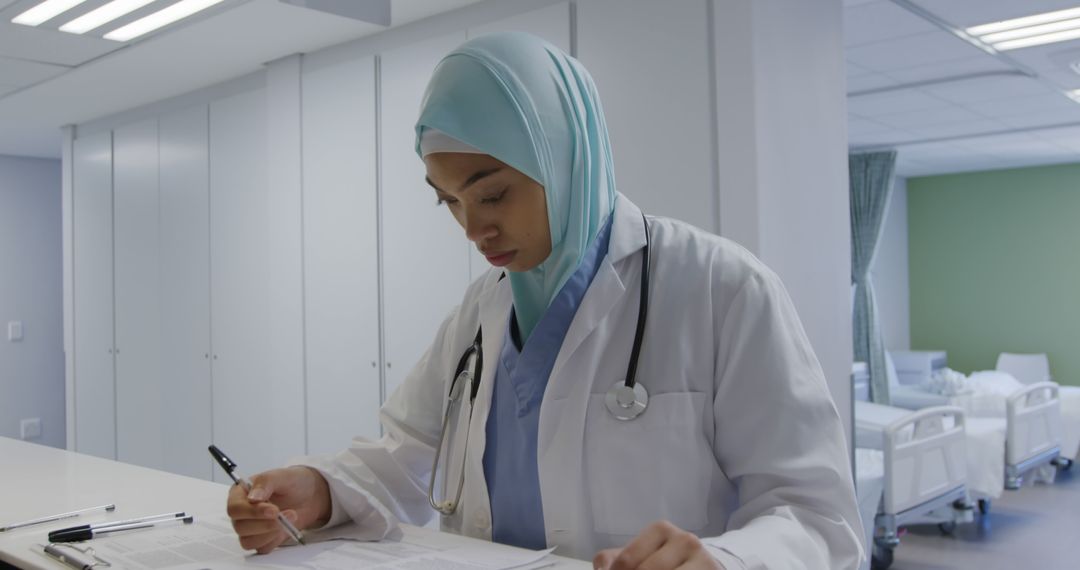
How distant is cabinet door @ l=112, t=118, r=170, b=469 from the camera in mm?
5031

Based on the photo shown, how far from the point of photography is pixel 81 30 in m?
3.51

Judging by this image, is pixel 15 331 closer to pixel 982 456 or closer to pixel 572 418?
pixel 982 456

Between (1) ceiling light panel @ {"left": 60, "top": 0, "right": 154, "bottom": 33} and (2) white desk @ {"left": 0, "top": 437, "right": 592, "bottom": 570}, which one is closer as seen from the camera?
(2) white desk @ {"left": 0, "top": 437, "right": 592, "bottom": 570}

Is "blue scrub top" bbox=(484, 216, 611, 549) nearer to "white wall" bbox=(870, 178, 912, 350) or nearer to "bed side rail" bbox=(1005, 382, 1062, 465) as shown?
"bed side rail" bbox=(1005, 382, 1062, 465)

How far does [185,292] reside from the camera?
4.82m

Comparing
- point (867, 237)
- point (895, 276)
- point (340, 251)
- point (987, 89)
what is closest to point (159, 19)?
point (340, 251)

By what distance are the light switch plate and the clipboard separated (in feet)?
19.8

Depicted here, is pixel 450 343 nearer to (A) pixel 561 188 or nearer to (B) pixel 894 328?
(A) pixel 561 188

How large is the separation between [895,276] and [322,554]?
8882 millimetres

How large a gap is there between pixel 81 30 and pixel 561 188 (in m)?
3.02

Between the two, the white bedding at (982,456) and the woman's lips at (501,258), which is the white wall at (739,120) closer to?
the woman's lips at (501,258)

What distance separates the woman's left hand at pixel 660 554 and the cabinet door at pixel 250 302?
3384 mm

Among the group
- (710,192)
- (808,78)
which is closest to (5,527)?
(710,192)

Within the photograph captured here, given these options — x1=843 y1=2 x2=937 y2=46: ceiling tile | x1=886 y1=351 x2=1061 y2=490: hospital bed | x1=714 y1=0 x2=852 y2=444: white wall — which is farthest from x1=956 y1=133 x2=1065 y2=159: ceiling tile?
x1=714 y1=0 x2=852 y2=444: white wall
